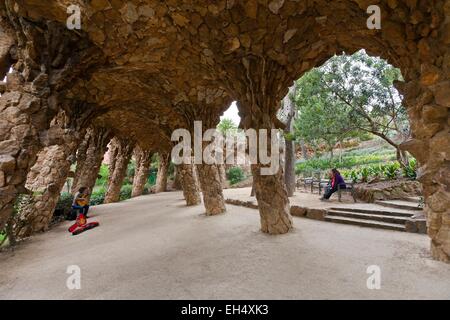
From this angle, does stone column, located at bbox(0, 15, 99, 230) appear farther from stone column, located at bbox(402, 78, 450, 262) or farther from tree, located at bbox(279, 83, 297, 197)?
tree, located at bbox(279, 83, 297, 197)

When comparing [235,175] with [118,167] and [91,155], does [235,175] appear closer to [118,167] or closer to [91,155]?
[118,167]

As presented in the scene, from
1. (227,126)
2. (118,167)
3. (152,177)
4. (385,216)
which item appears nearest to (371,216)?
(385,216)

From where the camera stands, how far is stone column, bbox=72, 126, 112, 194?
474 inches

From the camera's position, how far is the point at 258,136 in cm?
521

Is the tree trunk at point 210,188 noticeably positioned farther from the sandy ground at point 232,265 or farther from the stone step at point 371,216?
the stone step at point 371,216

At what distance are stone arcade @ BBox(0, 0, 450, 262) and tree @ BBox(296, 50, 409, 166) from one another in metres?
4.84

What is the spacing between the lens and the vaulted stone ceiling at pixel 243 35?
346cm

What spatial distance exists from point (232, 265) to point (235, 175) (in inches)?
703

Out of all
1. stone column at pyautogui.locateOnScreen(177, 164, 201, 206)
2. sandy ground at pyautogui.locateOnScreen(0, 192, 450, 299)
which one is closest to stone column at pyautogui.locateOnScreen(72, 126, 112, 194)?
stone column at pyautogui.locateOnScreen(177, 164, 201, 206)

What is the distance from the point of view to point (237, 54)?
486 centimetres

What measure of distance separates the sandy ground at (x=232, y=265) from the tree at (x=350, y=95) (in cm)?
577

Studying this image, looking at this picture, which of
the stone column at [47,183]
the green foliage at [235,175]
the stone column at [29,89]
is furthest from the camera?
the green foliage at [235,175]

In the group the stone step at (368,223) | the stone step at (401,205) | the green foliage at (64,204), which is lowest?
the green foliage at (64,204)

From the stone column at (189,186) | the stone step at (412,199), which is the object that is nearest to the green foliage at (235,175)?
the stone column at (189,186)
